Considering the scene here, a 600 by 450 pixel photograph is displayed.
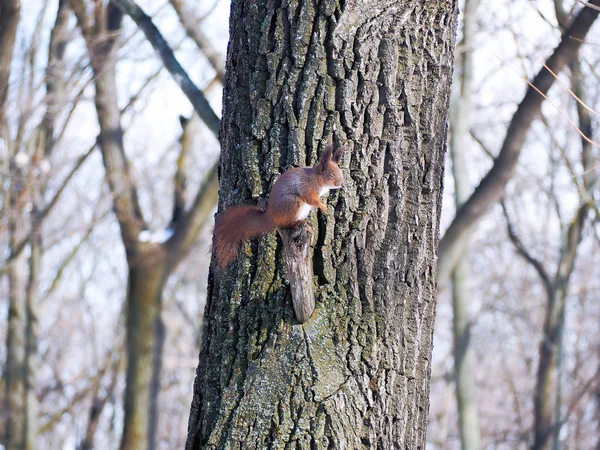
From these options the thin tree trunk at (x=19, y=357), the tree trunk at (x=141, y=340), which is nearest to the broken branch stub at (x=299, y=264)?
the tree trunk at (x=141, y=340)

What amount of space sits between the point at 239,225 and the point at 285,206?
0.15 m

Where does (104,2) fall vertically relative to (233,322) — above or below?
above

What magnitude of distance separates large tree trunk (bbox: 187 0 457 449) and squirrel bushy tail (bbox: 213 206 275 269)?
86mm

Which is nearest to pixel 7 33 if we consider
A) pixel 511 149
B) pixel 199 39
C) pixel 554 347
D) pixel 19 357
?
pixel 199 39

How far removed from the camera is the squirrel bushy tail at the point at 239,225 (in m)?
1.63

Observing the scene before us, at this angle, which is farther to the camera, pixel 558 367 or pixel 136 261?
pixel 558 367

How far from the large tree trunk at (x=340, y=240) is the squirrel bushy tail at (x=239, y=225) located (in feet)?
0.28

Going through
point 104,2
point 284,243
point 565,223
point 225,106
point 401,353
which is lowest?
point 401,353

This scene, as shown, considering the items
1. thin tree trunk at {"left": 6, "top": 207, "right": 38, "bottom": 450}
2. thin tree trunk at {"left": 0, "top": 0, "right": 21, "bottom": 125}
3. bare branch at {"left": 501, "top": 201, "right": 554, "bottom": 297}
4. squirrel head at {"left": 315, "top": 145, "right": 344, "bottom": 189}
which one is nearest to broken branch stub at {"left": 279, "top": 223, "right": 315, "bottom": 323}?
squirrel head at {"left": 315, "top": 145, "right": 344, "bottom": 189}

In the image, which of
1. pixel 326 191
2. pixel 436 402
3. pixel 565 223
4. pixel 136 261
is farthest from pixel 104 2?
pixel 436 402

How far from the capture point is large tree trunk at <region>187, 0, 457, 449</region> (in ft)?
5.39

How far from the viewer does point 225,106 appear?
1896 mm

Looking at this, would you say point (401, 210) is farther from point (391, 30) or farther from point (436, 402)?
point (436, 402)

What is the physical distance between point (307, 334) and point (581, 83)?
467 cm
